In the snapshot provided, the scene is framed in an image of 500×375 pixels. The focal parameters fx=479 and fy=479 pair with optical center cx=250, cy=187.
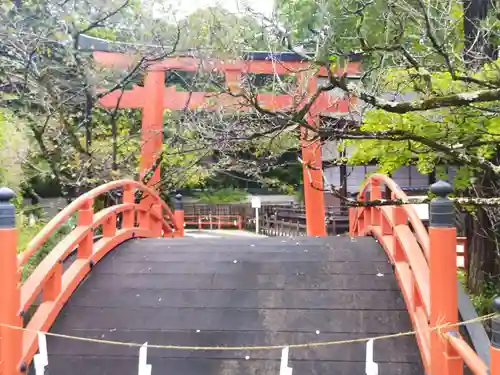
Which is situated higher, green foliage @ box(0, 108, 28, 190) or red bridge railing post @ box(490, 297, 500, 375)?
green foliage @ box(0, 108, 28, 190)

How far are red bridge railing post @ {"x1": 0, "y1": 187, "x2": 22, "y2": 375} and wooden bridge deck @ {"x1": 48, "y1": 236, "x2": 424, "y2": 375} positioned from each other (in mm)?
339

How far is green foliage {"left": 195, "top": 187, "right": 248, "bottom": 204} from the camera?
23.5 m

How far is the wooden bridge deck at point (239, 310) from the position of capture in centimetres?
353

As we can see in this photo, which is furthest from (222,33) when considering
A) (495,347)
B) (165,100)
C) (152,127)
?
(495,347)

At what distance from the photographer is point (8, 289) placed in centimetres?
340

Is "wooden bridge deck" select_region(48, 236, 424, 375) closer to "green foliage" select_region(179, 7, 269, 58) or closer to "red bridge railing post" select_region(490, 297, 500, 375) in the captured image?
"red bridge railing post" select_region(490, 297, 500, 375)

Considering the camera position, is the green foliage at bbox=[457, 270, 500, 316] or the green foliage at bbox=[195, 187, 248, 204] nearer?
the green foliage at bbox=[457, 270, 500, 316]

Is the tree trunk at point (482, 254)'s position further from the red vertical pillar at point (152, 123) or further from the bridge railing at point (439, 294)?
the red vertical pillar at point (152, 123)

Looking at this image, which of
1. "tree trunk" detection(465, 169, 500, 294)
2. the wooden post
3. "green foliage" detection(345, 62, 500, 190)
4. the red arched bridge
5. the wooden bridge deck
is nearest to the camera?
the red arched bridge

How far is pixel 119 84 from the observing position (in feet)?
24.2

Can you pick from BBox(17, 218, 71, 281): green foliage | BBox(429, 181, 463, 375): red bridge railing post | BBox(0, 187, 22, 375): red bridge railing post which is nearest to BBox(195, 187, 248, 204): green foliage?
BBox(17, 218, 71, 281): green foliage

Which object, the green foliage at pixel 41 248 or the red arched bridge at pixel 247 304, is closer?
the red arched bridge at pixel 247 304

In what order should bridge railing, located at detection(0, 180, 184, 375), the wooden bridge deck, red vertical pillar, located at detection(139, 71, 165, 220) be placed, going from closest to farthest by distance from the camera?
bridge railing, located at detection(0, 180, 184, 375)
the wooden bridge deck
red vertical pillar, located at detection(139, 71, 165, 220)

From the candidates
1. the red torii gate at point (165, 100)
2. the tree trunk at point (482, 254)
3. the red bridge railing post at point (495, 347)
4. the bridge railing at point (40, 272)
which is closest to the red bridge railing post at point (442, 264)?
the red bridge railing post at point (495, 347)
